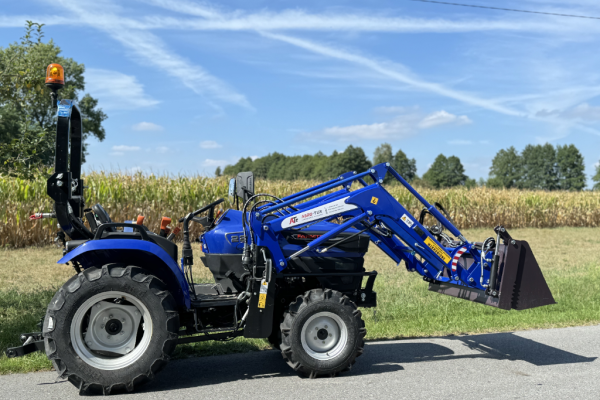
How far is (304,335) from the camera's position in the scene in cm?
499

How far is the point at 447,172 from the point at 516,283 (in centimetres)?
8958

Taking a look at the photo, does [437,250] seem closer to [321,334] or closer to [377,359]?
[377,359]

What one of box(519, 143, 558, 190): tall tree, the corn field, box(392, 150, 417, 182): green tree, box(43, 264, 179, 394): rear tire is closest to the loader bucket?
box(43, 264, 179, 394): rear tire

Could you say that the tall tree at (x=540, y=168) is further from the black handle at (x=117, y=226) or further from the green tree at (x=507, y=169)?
the black handle at (x=117, y=226)

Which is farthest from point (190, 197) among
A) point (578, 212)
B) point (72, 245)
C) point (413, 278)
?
point (578, 212)

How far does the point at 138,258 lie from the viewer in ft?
15.7

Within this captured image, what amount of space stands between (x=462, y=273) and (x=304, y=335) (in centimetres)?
184

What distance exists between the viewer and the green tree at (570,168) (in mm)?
83312

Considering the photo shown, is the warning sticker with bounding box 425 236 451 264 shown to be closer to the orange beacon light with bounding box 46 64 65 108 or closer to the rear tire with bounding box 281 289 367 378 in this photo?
the rear tire with bounding box 281 289 367 378

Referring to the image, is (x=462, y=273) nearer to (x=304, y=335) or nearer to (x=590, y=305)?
(x=304, y=335)

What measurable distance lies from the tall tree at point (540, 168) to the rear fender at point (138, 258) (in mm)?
91607

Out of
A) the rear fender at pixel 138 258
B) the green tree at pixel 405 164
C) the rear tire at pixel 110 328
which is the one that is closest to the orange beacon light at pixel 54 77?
the rear fender at pixel 138 258

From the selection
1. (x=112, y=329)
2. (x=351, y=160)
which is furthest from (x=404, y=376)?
(x=351, y=160)

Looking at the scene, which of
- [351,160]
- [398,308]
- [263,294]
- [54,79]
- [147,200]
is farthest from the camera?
[351,160]
